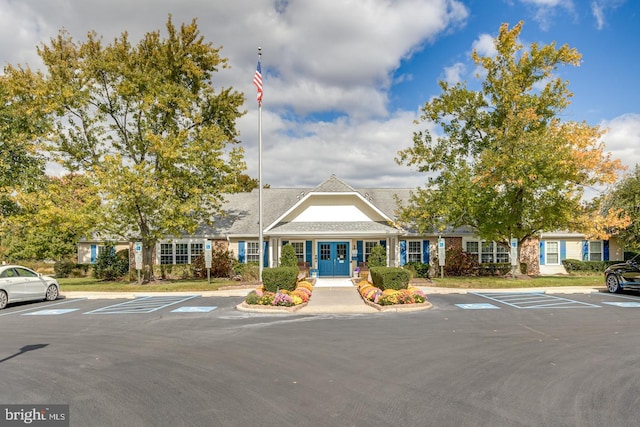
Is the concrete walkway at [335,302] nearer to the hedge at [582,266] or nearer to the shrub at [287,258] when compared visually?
the shrub at [287,258]

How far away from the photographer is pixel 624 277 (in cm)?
1908

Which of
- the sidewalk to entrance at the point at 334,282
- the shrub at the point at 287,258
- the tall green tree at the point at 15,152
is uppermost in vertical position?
the tall green tree at the point at 15,152

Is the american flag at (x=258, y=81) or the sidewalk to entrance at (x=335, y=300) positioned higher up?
the american flag at (x=258, y=81)

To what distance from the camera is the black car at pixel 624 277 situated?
60.8 feet

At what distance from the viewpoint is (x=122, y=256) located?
94.9 ft

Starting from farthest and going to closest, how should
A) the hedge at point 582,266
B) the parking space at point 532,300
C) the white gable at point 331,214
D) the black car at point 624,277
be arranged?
1. the hedge at point 582,266
2. the white gable at point 331,214
3. the black car at point 624,277
4. the parking space at point 532,300

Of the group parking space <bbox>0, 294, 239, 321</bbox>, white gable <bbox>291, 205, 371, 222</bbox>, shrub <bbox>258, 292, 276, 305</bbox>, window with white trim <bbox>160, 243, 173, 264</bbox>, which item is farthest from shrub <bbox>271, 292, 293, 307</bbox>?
window with white trim <bbox>160, 243, 173, 264</bbox>

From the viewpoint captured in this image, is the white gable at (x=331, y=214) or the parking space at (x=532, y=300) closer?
the parking space at (x=532, y=300)

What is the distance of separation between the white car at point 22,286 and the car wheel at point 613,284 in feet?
79.2

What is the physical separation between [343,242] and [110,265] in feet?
49.0

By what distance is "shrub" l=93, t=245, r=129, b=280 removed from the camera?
28047 mm

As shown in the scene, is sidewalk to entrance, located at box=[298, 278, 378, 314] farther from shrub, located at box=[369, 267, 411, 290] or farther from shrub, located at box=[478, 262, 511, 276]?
shrub, located at box=[478, 262, 511, 276]

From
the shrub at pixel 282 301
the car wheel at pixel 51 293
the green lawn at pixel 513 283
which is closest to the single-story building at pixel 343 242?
the green lawn at pixel 513 283

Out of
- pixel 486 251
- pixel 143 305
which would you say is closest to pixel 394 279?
pixel 143 305
